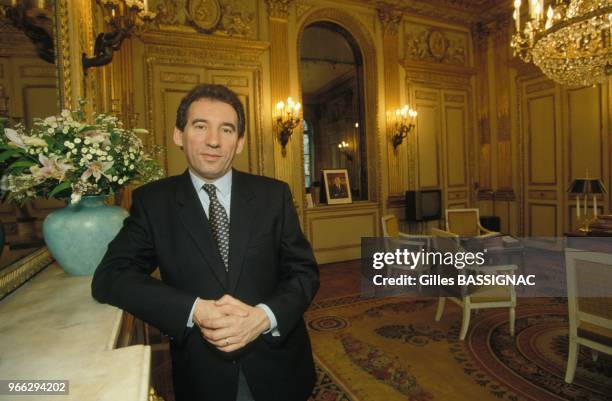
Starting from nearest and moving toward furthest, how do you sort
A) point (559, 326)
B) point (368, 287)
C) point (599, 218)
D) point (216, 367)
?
point (216, 367)
point (559, 326)
point (599, 218)
point (368, 287)

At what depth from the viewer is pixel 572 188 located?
4.49 meters

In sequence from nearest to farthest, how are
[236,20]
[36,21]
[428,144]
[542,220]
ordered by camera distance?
1. [36,21]
2. [236,20]
3. [542,220]
4. [428,144]

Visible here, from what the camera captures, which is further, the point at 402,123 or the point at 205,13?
the point at 402,123

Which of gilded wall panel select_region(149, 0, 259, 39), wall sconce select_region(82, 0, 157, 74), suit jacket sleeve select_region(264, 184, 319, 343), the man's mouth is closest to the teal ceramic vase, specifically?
the man's mouth

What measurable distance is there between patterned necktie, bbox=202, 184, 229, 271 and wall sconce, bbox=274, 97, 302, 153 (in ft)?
14.3

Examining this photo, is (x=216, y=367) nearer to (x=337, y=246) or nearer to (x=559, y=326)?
(x=559, y=326)

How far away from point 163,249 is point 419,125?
6334mm

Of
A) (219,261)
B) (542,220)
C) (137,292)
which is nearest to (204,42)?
(219,261)

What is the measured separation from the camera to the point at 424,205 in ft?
20.6

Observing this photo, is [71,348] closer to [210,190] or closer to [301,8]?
[210,190]

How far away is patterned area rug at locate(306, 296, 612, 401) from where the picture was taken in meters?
2.42

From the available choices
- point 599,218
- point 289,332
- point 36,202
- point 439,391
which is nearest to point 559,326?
point 599,218

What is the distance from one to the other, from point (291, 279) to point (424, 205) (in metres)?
5.45

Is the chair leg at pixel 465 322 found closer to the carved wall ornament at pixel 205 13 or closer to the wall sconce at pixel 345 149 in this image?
the wall sconce at pixel 345 149
